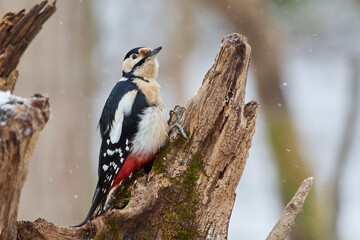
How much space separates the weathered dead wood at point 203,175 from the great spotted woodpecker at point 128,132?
0.83 ft

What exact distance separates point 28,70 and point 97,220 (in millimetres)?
4626

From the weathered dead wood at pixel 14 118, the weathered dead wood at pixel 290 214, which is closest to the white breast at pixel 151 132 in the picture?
the weathered dead wood at pixel 290 214

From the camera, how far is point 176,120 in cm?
384

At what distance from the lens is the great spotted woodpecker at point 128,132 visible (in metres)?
3.78

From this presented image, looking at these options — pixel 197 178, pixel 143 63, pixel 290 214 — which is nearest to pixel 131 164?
pixel 197 178

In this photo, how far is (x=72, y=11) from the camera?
26.0 ft

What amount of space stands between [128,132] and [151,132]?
0.29 meters

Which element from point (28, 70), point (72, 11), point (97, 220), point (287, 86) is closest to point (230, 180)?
point (97, 220)

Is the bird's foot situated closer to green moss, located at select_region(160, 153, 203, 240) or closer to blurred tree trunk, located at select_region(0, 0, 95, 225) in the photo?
green moss, located at select_region(160, 153, 203, 240)

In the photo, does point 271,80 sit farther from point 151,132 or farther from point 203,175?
point 203,175

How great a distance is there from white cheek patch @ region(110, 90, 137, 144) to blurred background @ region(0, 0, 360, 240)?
10.9 ft

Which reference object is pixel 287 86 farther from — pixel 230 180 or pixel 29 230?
pixel 29 230

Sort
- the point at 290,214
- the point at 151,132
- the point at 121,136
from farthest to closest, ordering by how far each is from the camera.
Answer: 1. the point at 121,136
2. the point at 151,132
3. the point at 290,214

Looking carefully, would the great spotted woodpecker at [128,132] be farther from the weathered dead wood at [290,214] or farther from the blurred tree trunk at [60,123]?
the blurred tree trunk at [60,123]
